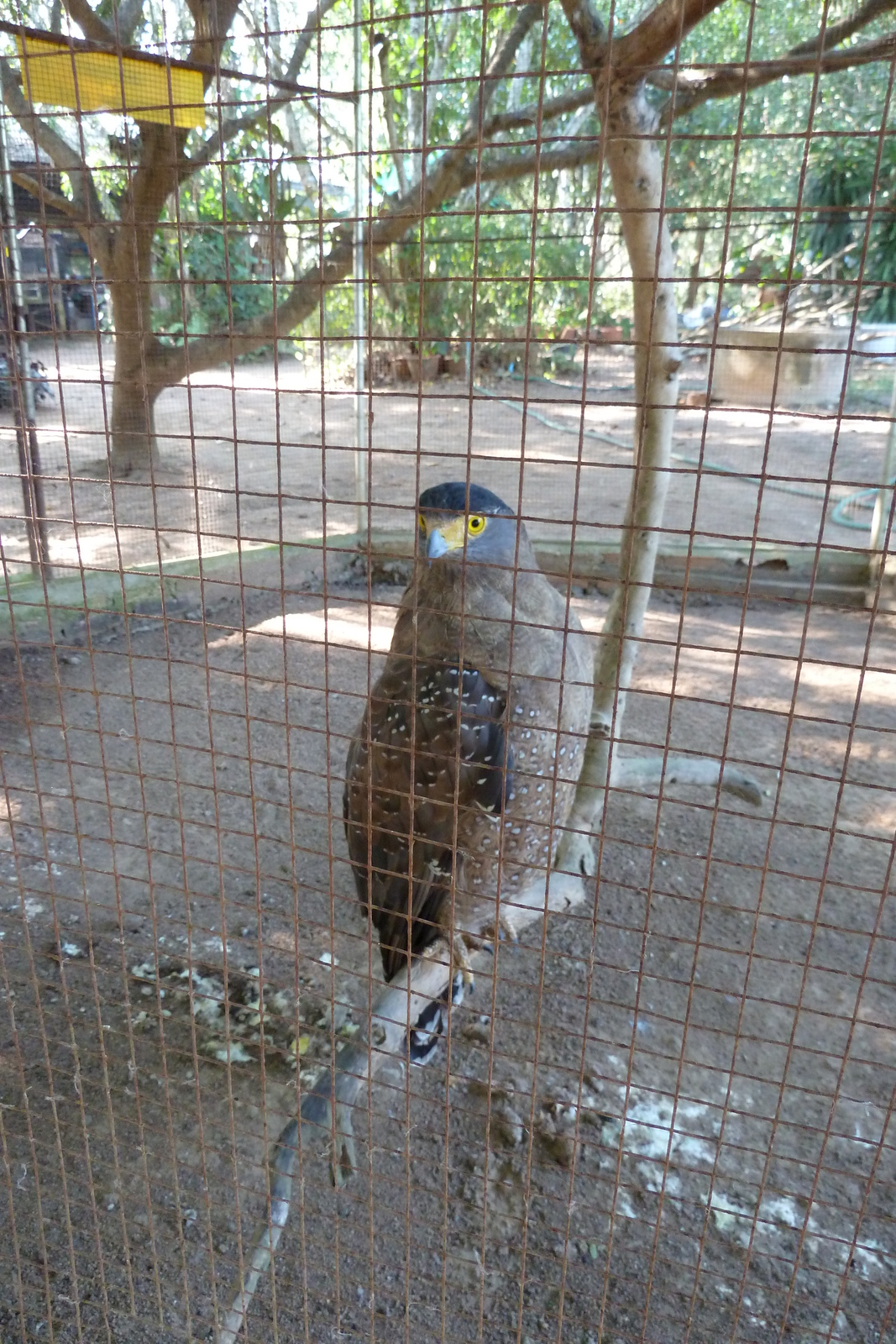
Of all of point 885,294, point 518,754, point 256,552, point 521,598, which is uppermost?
point 885,294

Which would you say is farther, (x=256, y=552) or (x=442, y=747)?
(x=256, y=552)

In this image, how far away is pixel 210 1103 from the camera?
268cm

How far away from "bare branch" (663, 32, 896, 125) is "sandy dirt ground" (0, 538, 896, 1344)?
98 centimetres

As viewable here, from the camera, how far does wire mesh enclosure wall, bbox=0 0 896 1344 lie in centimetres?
149

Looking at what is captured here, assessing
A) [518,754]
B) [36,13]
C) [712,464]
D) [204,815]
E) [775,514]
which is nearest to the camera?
[518,754]

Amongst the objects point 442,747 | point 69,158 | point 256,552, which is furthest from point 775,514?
point 442,747

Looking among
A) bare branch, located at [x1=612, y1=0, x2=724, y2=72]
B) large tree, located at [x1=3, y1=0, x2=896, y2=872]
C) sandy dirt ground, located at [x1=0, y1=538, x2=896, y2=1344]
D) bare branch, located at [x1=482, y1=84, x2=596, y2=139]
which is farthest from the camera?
bare branch, located at [x1=482, y1=84, x2=596, y2=139]

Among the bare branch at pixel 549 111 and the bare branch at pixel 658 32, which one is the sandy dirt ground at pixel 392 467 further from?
the bare branch at pixel 658 32

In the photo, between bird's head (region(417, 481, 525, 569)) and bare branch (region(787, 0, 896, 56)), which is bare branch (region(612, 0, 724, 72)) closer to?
bare branch (region(787, 0, 896, 56))

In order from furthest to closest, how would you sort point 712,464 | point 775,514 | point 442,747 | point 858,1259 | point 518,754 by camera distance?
point 712,464
point 775,514
point 518,754
point 442,747
point 858,1259

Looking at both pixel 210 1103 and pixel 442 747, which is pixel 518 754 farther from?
pixel 210 1103

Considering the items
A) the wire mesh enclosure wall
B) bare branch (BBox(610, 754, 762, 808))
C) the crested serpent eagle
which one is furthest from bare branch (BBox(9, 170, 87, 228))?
bare branch (BBox(610, 754, 762, 808))

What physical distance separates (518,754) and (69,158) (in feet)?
20.5

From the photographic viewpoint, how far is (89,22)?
17.4ft
